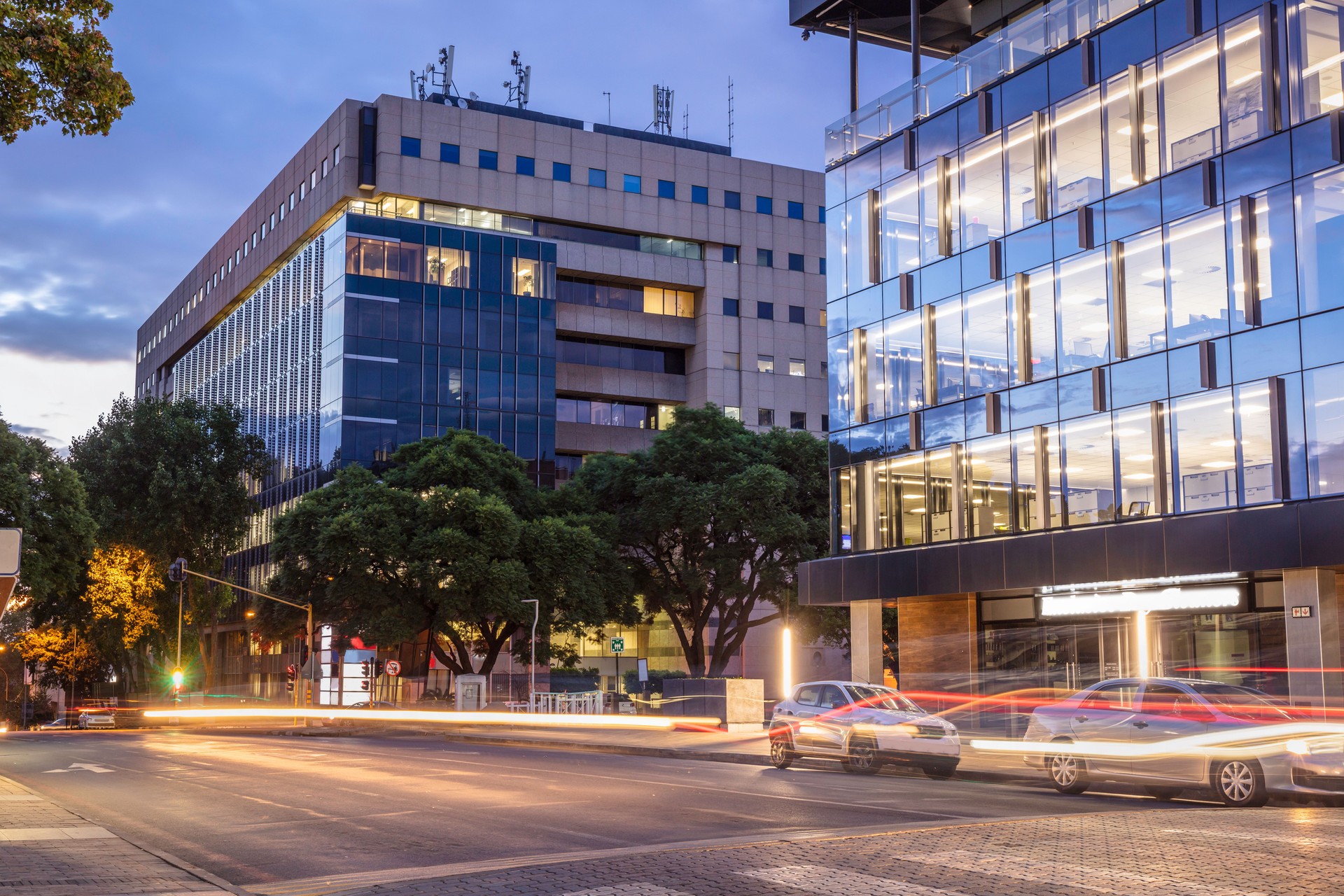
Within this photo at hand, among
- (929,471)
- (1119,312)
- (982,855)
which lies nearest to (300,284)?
(929,471)

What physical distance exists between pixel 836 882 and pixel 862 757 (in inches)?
536

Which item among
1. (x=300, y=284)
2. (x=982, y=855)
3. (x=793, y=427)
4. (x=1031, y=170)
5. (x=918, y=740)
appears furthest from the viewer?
(x=793, y=427)

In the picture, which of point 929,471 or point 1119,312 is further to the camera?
point 929,471

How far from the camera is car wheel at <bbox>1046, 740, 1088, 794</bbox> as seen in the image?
18672 mm

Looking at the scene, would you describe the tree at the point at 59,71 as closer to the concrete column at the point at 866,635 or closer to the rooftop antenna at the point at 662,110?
the concrete column at the point at 866,635

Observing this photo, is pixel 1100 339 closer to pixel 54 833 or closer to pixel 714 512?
pixel 714 512

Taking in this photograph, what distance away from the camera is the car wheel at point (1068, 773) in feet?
61.3

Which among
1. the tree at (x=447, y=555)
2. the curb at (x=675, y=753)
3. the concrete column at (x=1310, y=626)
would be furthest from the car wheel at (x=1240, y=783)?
the tree at (x=447, y=555)

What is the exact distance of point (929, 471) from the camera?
35.7 metres

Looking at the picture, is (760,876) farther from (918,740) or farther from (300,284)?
(300,284)

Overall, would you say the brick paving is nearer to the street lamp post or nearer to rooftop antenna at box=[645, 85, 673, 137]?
the street lamp post

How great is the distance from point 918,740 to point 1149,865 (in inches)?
475

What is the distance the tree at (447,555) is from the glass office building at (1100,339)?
51.0ft

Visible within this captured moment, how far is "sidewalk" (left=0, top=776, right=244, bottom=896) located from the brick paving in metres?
1.32
